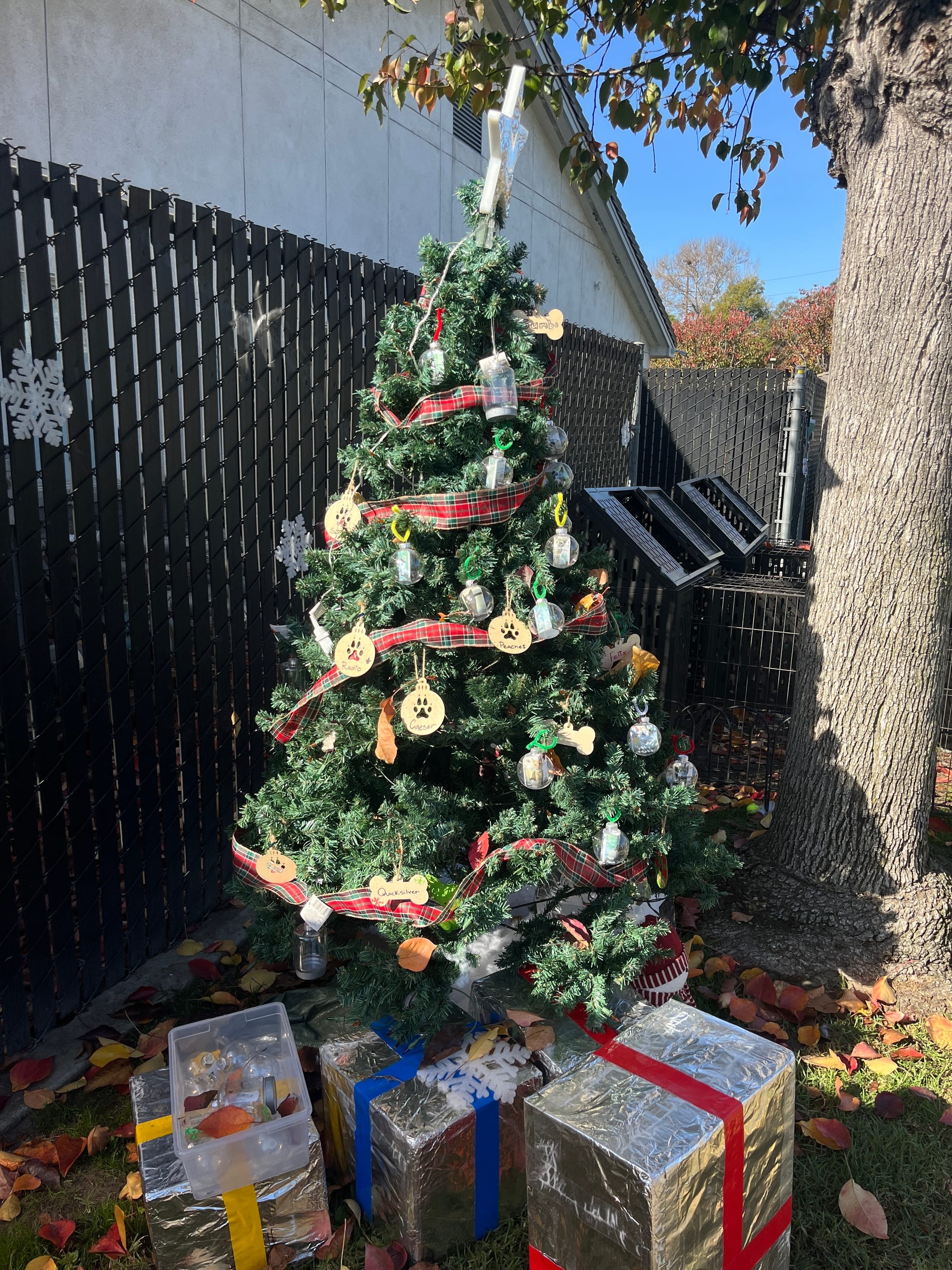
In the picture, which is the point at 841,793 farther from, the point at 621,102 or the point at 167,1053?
the point at 621,102

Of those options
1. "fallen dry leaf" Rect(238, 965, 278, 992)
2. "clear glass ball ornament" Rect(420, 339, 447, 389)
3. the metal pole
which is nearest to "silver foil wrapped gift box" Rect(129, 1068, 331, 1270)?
"fallen dry leaf" Rect(238, 965, 278, 992)

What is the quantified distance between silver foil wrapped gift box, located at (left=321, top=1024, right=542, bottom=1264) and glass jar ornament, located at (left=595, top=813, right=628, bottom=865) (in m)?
0.57

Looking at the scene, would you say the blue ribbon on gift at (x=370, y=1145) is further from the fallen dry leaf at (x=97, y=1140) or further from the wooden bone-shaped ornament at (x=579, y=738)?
the wooden bone-shaped ornament at (x=579, y=738)

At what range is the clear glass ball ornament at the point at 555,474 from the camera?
2.50 metres

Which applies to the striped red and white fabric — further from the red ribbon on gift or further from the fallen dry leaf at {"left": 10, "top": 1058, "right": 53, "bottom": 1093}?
the fallen dry leaf at {"left": 10, "top": 1058, "right": 53, "bottom": 1093}

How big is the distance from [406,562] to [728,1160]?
1.54 meters

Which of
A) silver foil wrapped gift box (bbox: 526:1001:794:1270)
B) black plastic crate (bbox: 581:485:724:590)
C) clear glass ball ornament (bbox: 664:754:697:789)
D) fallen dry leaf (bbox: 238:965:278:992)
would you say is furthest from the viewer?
black plastic crate (bbox: 581:485:724:590)

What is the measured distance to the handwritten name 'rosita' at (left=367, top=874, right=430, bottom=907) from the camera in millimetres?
2139

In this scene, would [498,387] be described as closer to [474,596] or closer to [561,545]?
[561,545]

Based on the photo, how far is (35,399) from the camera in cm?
256

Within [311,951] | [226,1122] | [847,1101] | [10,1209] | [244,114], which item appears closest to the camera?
[226,1122]

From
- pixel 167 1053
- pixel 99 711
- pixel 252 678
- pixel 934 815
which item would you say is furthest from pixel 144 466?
pixel 934 815

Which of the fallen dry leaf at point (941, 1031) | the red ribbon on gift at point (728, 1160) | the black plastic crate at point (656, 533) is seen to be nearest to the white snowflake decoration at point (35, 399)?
the red ribbon on gift at point (728, 1160)

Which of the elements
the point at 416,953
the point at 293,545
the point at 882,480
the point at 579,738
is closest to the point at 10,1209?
the point at 416,953
